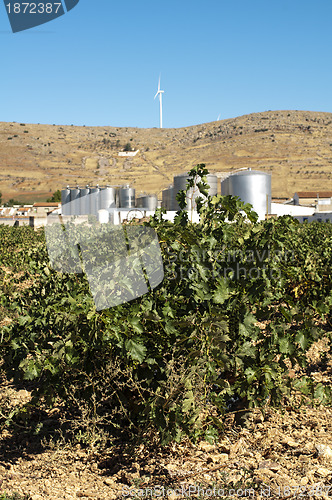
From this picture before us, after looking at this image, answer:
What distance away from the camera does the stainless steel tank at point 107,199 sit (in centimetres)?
3797

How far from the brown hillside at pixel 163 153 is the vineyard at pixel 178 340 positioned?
6688 centimetres

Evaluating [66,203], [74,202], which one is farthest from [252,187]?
[66,203]

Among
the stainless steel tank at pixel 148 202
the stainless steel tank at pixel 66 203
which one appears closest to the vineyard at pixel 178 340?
the stainless steel tank at pixel 148 202

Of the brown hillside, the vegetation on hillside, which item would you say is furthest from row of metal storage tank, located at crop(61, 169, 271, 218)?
the brown hillside

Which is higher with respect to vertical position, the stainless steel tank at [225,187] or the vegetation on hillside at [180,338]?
the stainless steel tank at [225,187]

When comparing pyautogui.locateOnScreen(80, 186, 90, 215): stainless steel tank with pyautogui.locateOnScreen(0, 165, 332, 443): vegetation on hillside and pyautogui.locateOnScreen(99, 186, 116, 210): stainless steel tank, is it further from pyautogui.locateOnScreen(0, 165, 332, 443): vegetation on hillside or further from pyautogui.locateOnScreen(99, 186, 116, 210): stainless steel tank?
pyautogui.locateOnScreen(0, 165, 332, 443): vegetation on hillside

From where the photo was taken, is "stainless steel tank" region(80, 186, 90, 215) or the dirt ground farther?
"stainless steel tank" region(80, 186, 90, 215)

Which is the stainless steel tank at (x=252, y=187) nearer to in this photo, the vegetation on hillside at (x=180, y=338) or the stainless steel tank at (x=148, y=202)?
the stainless steel tank at (x=148, y=202)

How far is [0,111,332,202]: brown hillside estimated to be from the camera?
7619 cm

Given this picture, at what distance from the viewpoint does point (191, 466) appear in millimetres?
3045

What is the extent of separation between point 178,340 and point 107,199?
35.7 m

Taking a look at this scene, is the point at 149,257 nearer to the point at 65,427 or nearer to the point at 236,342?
the point at 236,342

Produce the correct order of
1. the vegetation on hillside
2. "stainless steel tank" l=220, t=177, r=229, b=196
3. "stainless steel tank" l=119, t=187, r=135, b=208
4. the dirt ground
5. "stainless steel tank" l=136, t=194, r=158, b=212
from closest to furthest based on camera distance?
the dirt ground < the vegetation on hillside < "stainless steel tank" l=220, t=177, r=229, b=196 < "stainless steel tank" l=136, t=194, r=158, b=212 < "stainless steel tank" l=119, t=187, r=135, b=208

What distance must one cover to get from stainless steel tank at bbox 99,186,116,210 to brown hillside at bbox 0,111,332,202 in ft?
111
